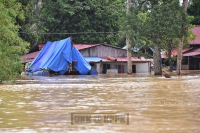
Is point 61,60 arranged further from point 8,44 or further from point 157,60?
point 8,44

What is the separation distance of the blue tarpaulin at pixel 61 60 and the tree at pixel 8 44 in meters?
21.7

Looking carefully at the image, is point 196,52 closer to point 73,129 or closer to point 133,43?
point 133,43

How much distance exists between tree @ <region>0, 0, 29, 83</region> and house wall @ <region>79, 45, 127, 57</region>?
1184 inches

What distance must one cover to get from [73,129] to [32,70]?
1393 inches

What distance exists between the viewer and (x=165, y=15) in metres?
37.0

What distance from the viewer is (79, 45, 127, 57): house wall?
169 ft

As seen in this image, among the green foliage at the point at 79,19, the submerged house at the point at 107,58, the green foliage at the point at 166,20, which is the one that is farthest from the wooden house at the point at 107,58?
the green foliage at the point at 166,20

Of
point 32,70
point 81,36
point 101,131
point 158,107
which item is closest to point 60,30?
point 81,36

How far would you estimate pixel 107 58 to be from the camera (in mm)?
51062

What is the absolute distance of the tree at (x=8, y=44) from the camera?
18.8 meters
